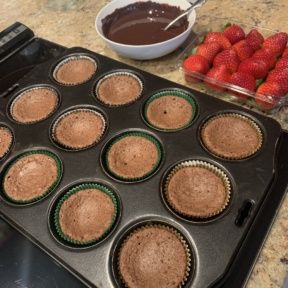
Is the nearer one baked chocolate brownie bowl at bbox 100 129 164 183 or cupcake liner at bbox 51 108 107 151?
baked chocolate brownie bowl at bbox 100 129 164 183

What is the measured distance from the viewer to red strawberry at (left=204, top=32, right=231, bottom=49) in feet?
4.49

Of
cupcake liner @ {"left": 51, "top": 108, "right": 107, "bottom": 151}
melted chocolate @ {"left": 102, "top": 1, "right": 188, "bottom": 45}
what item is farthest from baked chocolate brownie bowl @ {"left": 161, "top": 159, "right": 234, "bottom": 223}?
melted chocolate @ {"left": 102, "top": 1, "right": 188, "bottom": 45}

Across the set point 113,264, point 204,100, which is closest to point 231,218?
point 113,264

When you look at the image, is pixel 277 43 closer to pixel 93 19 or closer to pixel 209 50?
pixel 209 50

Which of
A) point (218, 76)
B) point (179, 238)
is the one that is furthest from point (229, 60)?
point (179, 238)

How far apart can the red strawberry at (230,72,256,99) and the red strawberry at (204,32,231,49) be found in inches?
7.0

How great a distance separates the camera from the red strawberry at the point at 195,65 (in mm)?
1309

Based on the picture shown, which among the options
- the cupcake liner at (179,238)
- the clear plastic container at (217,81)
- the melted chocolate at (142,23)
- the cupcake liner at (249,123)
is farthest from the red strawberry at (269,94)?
the cupcake liner at (179,238)

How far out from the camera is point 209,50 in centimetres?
134

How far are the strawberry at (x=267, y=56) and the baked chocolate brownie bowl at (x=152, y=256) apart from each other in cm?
72

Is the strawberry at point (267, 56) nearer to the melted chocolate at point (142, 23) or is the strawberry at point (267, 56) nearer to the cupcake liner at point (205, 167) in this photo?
the melted chocolate at point (142, 23)

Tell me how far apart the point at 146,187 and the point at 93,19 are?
117 cm

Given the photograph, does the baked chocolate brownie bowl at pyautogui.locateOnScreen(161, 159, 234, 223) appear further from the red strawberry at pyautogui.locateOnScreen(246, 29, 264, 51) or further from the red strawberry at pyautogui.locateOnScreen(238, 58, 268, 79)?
the red strawberry at pyautogui.locateOnScreen(246, 29, 264, 51)

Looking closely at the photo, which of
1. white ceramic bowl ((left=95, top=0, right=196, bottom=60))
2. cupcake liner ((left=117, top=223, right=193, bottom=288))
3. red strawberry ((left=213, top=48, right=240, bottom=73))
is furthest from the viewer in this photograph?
white ceramic bowl ((left=95, top=0, right=196, bottom=60))
